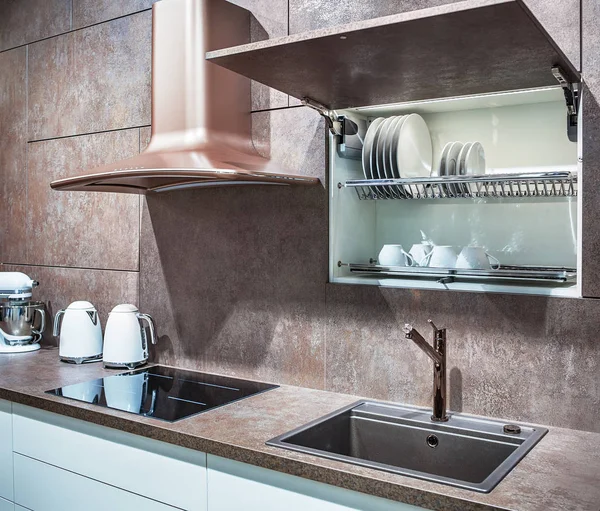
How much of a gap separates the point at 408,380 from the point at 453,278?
32 centimetres

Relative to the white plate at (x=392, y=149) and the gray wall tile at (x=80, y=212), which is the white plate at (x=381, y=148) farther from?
the gray wall tile at (x=80, y=212)

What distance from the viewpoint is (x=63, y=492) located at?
1.97 metres

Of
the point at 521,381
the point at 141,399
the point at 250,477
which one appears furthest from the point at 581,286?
the point at 141,399

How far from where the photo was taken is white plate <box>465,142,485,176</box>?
6.09ft

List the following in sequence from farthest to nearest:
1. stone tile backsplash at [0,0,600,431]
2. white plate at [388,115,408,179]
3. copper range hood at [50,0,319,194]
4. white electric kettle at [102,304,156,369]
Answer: white electric kettle at [102,304,156,369], copper range hood at [50,0,319,194], white plate at [388,115,408,179], stone tile backsplash at [0,0,600,431]

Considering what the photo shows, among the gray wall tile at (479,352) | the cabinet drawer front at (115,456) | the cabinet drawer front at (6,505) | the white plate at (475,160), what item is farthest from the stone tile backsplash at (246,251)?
the cabinet drawer front at (6,505)

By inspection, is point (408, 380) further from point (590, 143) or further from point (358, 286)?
point (590, 143)

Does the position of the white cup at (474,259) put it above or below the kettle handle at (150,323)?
above

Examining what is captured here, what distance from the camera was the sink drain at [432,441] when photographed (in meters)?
1.73

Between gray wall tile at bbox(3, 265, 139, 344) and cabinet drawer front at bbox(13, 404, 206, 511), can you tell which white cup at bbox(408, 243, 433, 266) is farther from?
gray wall tile at bbox(3, 265, 139, 344)

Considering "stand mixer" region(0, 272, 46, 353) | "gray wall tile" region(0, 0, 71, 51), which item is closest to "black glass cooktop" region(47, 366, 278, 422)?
"stand mixer" region(0, 272, 46, 353)

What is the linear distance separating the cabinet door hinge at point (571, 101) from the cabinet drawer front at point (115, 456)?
1.24 metres

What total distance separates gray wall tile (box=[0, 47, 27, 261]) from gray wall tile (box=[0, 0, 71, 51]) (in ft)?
0.21

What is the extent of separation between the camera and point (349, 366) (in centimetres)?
201
